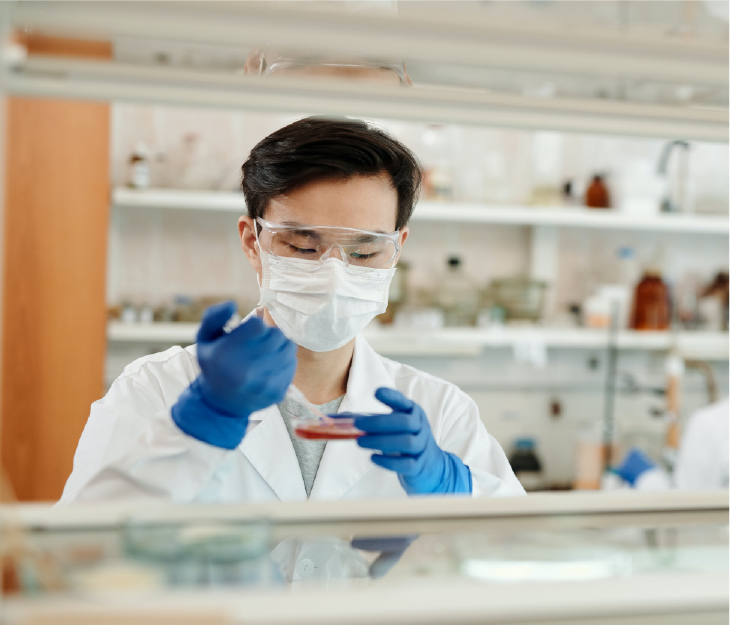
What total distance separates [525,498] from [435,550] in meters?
0.13

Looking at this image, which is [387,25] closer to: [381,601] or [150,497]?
[381,601]

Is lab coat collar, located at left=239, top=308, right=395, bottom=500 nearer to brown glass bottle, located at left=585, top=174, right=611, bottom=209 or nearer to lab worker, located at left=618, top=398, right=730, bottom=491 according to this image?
lab worker, located at left=618, top=398, right=730, bottom=491

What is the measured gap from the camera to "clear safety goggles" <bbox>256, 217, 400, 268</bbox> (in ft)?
3.77

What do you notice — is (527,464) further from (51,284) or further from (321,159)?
(321,159)

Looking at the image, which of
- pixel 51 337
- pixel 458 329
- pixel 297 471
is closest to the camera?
pixel 297 471

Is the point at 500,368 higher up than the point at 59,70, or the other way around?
the point at 59,70

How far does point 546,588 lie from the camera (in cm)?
54

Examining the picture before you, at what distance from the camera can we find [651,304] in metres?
3.00

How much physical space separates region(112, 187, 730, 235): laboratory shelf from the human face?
1487mm

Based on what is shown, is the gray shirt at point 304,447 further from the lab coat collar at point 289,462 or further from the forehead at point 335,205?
the forehead at point 335,205

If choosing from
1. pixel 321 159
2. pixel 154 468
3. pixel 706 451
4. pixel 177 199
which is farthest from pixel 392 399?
A: pixel 177 199

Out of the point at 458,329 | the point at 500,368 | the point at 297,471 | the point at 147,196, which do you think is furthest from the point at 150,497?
the point at 500,368

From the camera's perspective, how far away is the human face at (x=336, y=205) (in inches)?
45.8

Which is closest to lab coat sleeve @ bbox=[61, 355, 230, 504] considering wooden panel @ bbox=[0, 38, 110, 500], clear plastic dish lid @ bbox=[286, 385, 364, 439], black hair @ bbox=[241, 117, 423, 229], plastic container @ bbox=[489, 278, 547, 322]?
clear plastic dish lid @ bbox=[286, 385, 364, 439]
